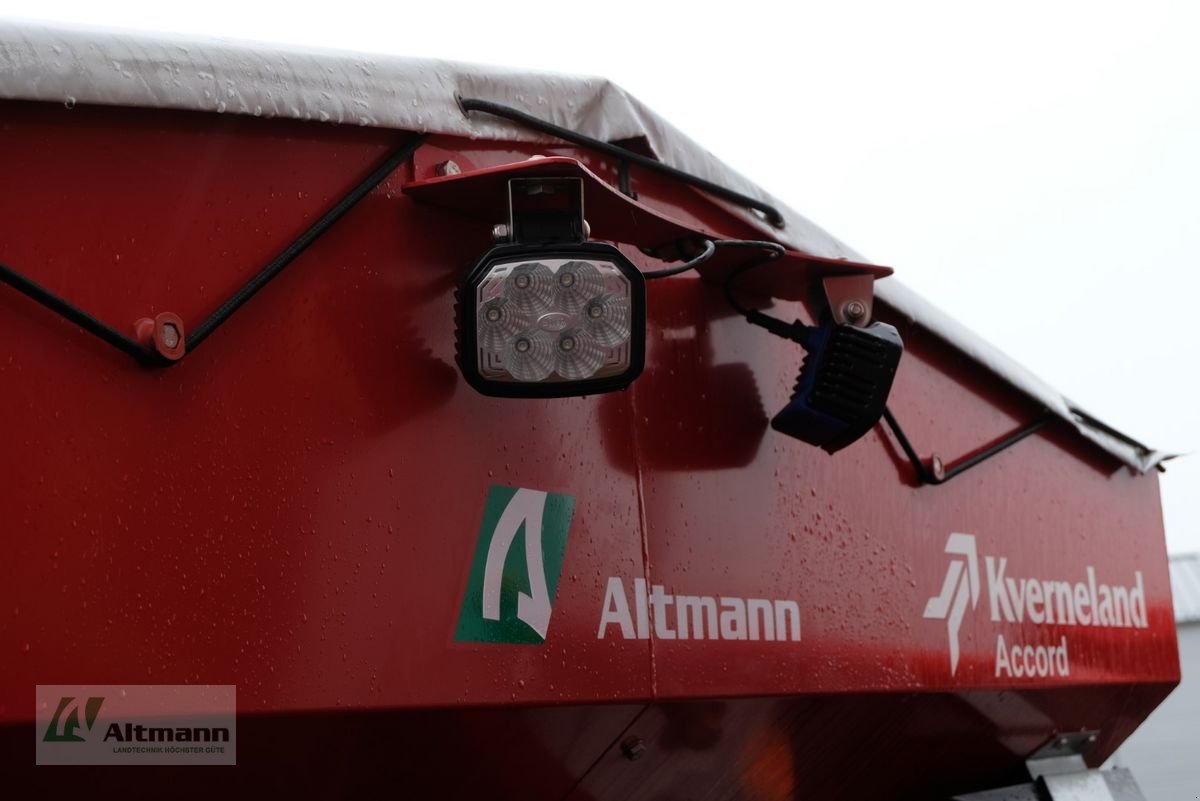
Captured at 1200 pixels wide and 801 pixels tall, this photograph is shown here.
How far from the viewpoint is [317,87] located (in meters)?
1.91

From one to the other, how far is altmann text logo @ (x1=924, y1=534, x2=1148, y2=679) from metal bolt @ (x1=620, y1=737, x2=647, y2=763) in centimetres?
71

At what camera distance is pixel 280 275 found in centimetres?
187

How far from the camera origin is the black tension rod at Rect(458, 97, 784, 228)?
2115 millimetres

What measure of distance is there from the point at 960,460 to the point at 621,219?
1173 millimetres

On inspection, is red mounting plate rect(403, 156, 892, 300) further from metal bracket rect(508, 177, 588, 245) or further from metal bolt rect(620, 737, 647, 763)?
metal bolt rect(620, 737, 647, 763)

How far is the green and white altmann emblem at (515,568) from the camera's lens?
197cm

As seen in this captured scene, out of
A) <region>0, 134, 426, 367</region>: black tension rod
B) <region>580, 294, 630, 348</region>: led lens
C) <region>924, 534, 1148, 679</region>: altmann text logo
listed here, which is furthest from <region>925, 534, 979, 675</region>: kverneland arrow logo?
<region>0, 134, 426, 367</region>: black tension rod

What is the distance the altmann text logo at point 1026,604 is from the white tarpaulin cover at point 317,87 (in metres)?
0.75

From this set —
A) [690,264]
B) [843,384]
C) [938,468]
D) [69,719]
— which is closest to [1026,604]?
[938,468]

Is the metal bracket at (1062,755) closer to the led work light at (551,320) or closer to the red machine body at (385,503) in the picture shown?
the red machine body at (385,503)

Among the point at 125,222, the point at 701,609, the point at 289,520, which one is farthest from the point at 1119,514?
the point at 125,222

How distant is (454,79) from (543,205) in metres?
0.25

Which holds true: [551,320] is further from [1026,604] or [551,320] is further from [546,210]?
[1026,604]

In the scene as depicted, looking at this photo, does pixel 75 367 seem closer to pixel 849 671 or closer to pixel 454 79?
pixel 454 79
